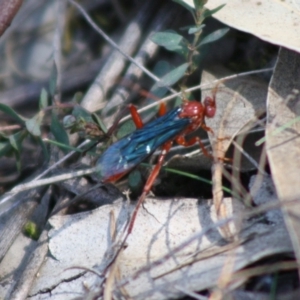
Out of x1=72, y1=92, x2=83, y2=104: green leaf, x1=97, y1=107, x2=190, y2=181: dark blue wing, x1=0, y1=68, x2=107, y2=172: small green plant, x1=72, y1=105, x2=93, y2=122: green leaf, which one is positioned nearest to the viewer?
x1=97, y1=107, x2=190, y2=181: dark blue wing

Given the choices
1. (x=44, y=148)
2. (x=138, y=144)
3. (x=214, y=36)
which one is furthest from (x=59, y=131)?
(x=214, y=36)

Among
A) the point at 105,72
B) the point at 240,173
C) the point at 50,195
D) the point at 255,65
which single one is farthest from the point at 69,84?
the point at 240,173

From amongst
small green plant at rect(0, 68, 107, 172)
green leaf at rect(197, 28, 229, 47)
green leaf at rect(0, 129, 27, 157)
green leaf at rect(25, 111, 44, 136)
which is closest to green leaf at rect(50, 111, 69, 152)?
small green plant at rect(0, 68, 107, 172)

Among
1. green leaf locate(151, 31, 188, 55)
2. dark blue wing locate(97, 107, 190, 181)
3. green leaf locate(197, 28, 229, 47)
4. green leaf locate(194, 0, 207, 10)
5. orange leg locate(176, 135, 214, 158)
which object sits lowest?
orange leg locate(176, 135, 214, 158)

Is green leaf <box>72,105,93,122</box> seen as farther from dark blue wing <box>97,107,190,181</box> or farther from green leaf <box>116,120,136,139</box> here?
dark blue wing <box>97,107,190,181</box>

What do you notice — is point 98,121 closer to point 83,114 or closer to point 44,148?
point 83,114

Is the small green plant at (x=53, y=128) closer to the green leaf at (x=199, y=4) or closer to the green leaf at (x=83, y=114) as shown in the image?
the green leaf at (x=83, y=114)

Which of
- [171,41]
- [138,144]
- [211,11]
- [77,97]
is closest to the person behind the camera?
[211,11]
